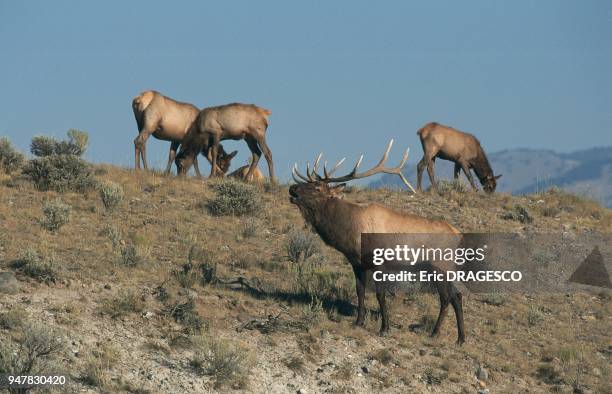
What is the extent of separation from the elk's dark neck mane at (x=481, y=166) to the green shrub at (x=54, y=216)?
11374 mm

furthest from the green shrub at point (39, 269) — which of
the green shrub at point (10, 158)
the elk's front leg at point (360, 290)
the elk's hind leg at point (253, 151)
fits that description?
the elk's hind leg at point (253, 151)

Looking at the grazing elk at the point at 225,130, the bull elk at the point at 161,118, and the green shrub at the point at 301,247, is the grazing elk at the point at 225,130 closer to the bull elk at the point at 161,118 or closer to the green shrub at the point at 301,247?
the bull elk at the point at 161,118

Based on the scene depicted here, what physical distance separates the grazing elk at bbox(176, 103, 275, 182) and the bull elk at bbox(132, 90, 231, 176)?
380 millimetres

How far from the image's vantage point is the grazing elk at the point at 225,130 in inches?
968

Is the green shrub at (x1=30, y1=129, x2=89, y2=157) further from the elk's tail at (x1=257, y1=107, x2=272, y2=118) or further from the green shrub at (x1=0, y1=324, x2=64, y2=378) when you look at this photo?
the green shrub at (x1=0, y1=324, x2=64, y2=378)

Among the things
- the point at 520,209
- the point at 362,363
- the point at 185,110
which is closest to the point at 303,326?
the point at 362,363

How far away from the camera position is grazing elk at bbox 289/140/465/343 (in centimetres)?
1473

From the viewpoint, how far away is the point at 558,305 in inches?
669

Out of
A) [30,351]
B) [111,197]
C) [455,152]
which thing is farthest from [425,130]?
[30,351]

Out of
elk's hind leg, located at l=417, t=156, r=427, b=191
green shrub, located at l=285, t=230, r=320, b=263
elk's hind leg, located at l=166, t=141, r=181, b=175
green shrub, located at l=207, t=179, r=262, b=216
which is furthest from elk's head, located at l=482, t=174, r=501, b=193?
green shrub, located at l=285, t=230, r=320, b=263

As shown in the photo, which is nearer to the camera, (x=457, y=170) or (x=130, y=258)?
(x=130, y=258)

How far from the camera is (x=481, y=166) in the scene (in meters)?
26.2

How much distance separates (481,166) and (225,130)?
6285 mm

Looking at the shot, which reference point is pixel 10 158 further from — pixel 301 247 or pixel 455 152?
pixel 455 152
